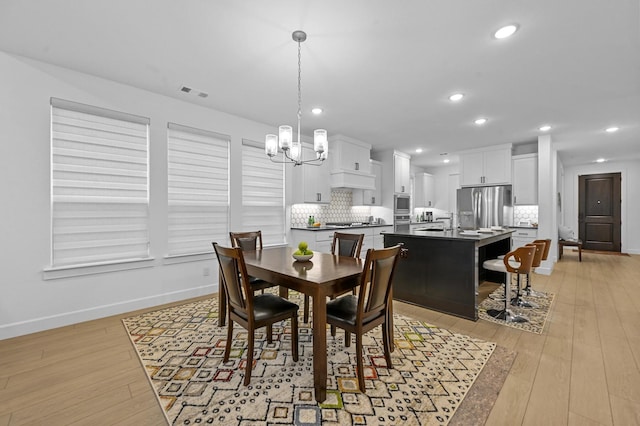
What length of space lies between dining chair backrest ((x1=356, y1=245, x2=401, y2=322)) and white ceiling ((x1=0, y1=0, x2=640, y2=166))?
5.84 ft

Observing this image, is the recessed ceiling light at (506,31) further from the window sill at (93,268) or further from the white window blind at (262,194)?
the window sill at (93,268)

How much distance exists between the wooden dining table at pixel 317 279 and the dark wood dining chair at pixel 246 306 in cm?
21

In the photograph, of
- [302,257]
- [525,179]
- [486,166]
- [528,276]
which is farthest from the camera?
[486,166]

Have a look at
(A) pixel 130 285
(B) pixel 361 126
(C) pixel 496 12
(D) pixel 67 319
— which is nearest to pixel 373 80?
(C) pixel 496 12

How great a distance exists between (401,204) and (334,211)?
1804 mm

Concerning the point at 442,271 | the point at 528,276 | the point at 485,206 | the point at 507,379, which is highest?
the point at 485,206

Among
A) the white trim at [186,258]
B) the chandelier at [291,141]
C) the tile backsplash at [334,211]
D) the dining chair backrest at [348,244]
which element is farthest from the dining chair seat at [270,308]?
the tile backsplash at [334,211]

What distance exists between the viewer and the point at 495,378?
2039 mm

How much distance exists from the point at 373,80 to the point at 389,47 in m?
0.65

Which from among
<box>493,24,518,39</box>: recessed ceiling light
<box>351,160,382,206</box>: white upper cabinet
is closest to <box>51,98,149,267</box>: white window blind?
<box>493,24,518,39</box>: recessed ceiling light

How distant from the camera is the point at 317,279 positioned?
1868mm

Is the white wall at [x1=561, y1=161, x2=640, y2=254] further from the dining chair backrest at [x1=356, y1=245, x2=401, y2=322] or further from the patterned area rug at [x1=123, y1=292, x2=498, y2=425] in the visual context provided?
the dining chair backrest at [x1=356, y1=245, x2=401, y2=322]

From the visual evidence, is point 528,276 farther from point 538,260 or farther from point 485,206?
point 485,206

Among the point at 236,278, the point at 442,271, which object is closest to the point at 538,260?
the point at 442,271
